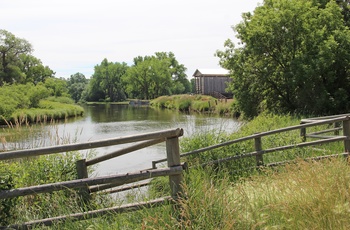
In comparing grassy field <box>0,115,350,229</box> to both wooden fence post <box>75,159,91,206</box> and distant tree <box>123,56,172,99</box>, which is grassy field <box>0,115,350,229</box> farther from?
distant tree <box>123,56,172,99</box>

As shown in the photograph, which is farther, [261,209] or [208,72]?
[208,72]

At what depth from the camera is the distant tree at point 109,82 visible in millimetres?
96062

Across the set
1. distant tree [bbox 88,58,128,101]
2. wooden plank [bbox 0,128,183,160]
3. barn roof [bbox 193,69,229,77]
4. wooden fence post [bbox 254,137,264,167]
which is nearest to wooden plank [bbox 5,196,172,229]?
wooden plank [bbox 0,128,183,160]

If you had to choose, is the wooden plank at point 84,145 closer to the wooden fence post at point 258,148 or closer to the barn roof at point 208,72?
the wooden fence post at point 258,148

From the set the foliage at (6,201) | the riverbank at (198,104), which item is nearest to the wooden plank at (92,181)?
the foliage at (6,201)

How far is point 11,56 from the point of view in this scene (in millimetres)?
62750

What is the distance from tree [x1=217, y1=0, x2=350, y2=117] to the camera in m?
18.9

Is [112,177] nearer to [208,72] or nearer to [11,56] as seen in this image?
[208,72]

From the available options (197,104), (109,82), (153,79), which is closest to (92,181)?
(197,104)

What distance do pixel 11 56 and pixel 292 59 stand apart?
180 feet

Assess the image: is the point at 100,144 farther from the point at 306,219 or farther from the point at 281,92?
the point at 281,92

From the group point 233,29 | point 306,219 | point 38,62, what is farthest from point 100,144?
point 38,62

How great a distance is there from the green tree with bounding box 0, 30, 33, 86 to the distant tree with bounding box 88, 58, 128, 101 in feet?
104

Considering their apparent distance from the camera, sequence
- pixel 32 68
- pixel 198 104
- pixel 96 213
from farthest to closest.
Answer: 1. pixel 32 68
2. pixel 198 104
3. pixel 96 213
